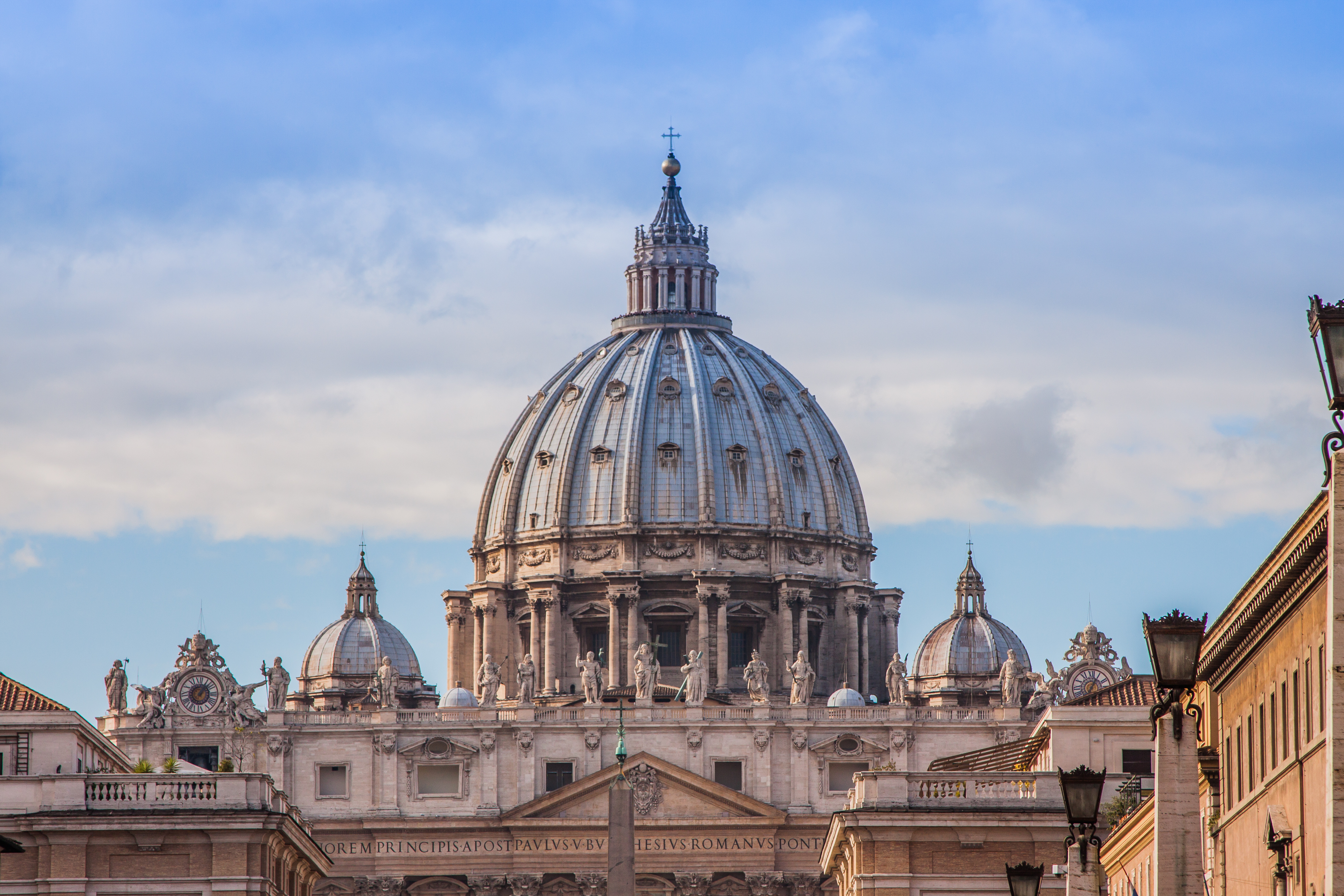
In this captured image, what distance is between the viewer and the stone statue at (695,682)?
130 metres

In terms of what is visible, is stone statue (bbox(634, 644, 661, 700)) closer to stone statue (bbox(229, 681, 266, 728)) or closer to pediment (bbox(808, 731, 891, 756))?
pediment (bbox(808, 731, 891, 756))

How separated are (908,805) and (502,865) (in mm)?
59784

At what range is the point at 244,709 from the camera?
129m

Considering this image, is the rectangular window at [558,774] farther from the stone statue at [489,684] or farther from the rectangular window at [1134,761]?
the rectangular window at [1134,761]

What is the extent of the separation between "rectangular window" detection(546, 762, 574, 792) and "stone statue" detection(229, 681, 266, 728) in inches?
466

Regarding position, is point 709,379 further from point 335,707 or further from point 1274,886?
point 1274,886

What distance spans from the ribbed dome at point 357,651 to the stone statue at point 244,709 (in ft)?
61.3

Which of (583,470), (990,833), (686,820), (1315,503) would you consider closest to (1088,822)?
(1315,503)

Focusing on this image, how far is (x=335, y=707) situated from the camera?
14450 centimetres

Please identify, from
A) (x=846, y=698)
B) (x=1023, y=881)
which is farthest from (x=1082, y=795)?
(x=846, y=698)

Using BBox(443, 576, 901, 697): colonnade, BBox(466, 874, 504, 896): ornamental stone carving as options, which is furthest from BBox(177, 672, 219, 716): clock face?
BBox(443, 576, 901, 697): colonnade

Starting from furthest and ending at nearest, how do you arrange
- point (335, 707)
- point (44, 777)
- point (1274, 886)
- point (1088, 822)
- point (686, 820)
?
point (335, 707) < point (686, 820) < point (44, 777) < point (1274, 886) < point (1088, 822)

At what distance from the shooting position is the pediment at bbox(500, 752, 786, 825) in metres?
125

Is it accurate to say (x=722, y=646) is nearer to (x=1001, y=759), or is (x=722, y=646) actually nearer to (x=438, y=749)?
(x=438, y=749)
